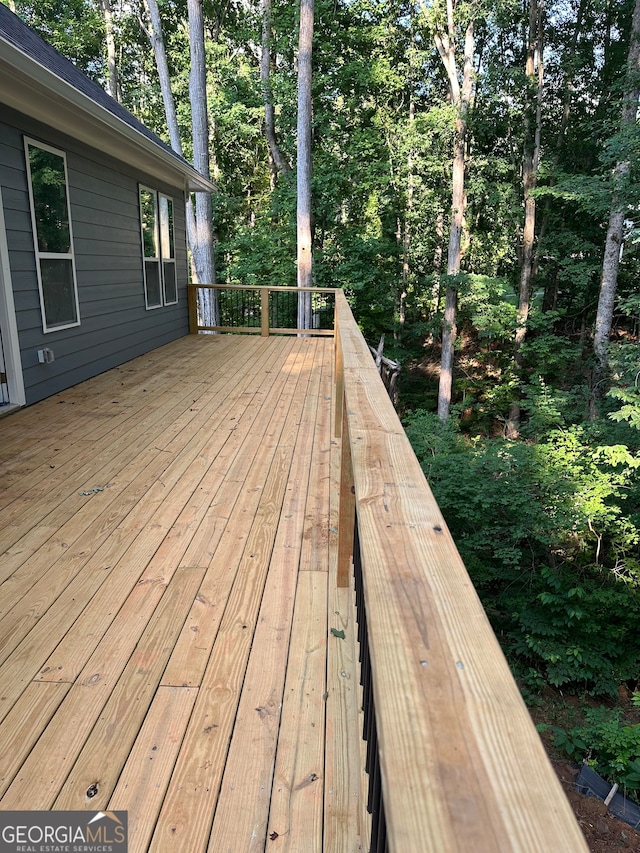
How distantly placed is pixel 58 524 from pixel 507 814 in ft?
8.86

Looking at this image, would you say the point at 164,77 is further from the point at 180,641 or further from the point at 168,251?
the point at 180,641

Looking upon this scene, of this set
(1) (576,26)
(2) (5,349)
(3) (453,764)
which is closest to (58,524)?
(2) (5,349)

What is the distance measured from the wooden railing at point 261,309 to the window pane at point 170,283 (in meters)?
0.43

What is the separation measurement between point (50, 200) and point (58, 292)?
801 millimetres

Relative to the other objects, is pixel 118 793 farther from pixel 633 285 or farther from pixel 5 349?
pixel 633 285

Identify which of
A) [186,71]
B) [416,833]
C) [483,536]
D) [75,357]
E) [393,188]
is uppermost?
[186,71]

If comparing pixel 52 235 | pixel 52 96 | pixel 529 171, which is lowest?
pixel 52 235

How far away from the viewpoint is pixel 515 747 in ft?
1.77

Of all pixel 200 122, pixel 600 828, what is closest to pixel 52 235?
pixel 600 828

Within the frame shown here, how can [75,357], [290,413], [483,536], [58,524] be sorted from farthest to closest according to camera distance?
[483,536] → [75,357] → [290,413] → [58,524]

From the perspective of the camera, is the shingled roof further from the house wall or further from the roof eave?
the house wall

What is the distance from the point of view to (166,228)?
27.6 feet

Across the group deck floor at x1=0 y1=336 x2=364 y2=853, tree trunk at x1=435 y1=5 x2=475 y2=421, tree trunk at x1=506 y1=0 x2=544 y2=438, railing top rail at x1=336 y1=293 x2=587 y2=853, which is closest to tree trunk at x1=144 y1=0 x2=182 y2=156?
tree trunk at x1=435 y1=5 x2=475 y2=421

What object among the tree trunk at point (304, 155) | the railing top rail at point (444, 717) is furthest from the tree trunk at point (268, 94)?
the railing top rail at point (444, 717)
